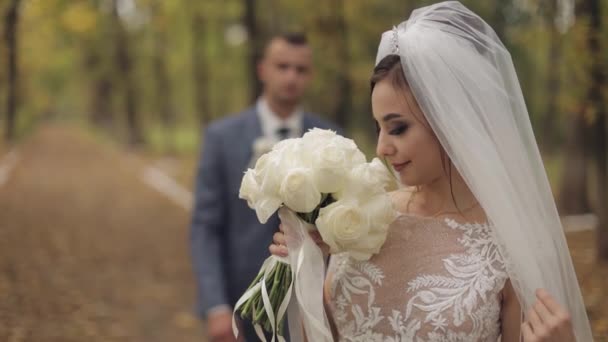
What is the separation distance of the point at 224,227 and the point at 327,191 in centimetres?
189

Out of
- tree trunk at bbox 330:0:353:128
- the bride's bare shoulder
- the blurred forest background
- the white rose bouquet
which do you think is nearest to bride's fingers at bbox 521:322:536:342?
the white rose bouquet

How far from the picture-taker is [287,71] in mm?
4219

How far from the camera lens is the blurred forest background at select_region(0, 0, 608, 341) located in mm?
6801

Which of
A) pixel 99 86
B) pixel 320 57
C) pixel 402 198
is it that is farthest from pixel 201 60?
pixel 402 198

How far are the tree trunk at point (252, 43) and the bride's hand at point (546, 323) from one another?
9.61 meters

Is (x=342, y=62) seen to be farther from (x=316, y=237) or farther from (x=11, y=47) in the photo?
(x=316, y=237)

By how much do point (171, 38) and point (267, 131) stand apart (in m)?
28.3

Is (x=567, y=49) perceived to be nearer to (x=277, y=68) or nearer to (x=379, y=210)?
(x=277, y=68)

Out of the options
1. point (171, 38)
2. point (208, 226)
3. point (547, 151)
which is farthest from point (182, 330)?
point (171, 38)

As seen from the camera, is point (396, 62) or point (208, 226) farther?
point (208, 226)

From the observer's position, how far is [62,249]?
9.09m

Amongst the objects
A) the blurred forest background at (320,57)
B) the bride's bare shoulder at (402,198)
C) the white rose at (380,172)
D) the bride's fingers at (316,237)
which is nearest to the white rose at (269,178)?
the bride's fingers at (316,237)

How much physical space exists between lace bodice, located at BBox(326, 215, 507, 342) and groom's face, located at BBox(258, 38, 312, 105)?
185cm

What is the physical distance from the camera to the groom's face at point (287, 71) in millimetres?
4223
